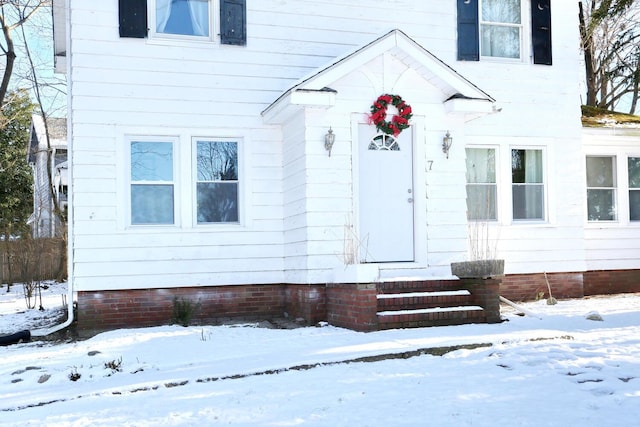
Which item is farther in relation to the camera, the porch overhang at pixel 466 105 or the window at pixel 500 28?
the window at pixel 500 28

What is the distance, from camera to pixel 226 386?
611cm

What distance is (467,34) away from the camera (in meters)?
11.6

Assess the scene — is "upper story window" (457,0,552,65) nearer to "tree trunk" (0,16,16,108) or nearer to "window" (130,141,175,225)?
"window" (130,141,175,225)

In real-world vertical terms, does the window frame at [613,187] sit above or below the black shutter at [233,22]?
below

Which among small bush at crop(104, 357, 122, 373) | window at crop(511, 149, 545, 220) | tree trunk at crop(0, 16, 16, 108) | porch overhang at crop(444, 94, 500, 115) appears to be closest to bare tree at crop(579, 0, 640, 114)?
window at crop(511, 149, 545, 220)

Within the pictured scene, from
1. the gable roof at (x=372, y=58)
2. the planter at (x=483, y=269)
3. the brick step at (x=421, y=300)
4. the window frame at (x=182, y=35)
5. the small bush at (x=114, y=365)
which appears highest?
the window frame at (x=182, y=35)

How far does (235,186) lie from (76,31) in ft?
10.4

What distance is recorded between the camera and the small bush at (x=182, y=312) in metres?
9.90

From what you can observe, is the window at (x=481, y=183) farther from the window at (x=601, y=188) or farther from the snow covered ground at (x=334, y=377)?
the snow covered ground at (x=334, y=377)

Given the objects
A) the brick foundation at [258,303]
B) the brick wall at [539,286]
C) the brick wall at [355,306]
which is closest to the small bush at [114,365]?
the brick foundation at [258,303]

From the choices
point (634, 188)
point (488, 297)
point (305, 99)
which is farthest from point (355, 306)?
point (634, 188)

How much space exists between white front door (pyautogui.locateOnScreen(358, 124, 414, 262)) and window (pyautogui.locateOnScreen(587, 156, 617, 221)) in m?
4.49

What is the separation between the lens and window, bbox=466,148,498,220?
38.1 feet

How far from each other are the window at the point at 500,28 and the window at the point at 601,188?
2624mm
